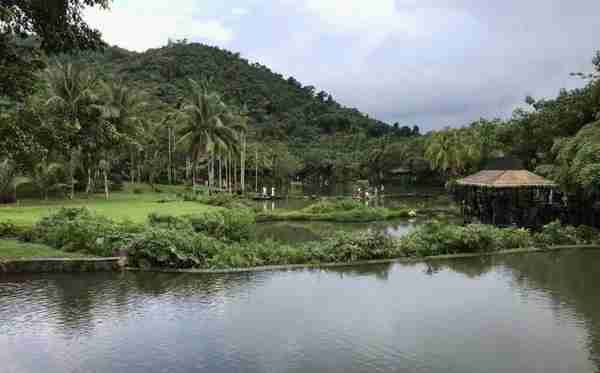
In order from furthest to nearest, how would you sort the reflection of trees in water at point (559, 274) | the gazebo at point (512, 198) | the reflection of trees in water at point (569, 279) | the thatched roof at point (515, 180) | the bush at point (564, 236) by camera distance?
1. the thatched roof at point (515, 180)
2. the gazebo at point (512, 198)
3. the bush at point (564, 236)
4. the reflection of trees in water at point (559, 274)
5. the reflection of trees in water at point (569, 279)

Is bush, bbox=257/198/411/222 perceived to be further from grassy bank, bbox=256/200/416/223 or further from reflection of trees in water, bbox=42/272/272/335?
reflection of trees in water, bbox=42/272/272/335

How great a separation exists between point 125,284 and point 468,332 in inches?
286

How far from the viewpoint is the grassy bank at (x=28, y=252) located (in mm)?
13741

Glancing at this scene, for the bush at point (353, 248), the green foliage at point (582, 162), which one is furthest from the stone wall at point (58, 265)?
the green foliage at point (582, 162)

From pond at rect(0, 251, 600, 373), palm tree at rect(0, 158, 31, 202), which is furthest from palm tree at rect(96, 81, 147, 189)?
pond at rect(0, 251, 600, 373)

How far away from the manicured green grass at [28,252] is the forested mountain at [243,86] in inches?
2328

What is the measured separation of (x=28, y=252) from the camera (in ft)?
46.4

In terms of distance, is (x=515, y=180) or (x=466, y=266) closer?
(x=466, y=266)

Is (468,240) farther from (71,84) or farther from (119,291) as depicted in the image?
(71,84)

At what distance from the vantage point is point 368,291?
441 inches

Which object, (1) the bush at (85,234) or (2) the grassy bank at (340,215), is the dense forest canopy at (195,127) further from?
(2) the grassy bank at (340,215)

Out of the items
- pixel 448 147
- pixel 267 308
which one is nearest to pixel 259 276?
pixel 267 308

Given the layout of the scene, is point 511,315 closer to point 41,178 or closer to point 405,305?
point 405,305

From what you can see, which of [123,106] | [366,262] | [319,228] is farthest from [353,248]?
[123,106]
